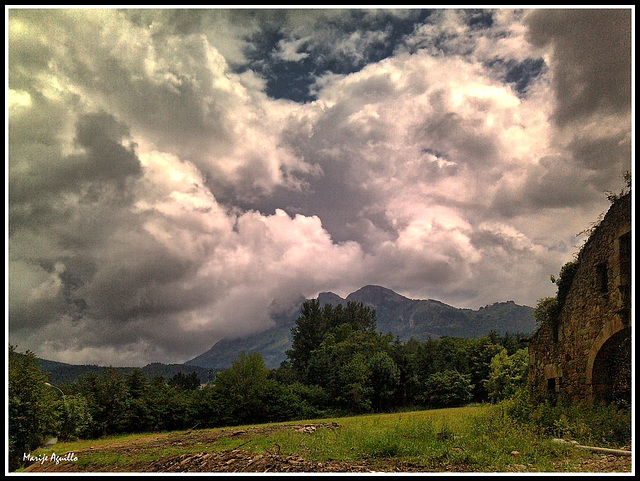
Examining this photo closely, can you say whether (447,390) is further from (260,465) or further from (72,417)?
(260,465)

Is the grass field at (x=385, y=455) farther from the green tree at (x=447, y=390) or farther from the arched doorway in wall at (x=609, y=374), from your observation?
the green tree at (x=447, y=390)

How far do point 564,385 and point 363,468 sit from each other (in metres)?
7.98

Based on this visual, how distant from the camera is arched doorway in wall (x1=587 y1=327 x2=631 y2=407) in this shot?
→ 36.5 ft

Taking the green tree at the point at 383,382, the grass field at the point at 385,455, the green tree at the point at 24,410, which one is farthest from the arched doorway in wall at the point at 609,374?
the green tree at the point at 383,382

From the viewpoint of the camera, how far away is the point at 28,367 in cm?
947

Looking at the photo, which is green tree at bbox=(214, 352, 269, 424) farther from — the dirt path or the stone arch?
the stone arch

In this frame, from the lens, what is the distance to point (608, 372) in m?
11.3

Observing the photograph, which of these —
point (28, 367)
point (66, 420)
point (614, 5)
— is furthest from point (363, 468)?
point (66, 420)

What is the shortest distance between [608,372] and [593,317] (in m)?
1.53

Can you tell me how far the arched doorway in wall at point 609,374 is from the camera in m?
11.1

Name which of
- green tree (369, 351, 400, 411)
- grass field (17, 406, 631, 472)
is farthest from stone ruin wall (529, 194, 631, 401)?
green tree (369, 351, 400, 411)

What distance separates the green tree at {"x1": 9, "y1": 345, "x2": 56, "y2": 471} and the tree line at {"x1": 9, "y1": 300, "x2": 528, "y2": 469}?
2 cm

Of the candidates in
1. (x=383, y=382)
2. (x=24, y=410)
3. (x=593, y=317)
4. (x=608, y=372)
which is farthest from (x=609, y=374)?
(x=383, y=382)

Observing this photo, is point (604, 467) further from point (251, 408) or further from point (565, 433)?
point (251, 408)
